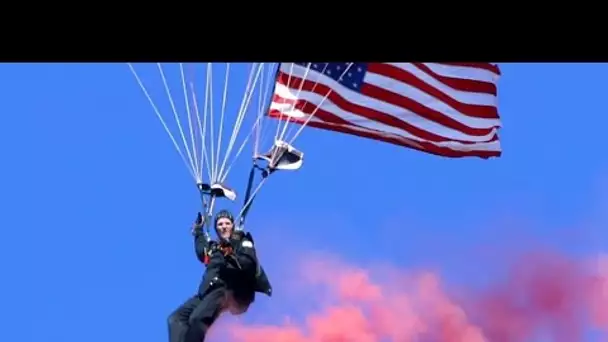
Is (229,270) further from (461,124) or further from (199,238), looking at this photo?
(461,124)

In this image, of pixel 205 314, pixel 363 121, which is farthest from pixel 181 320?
pixel 363 121

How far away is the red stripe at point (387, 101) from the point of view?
16.9 meters

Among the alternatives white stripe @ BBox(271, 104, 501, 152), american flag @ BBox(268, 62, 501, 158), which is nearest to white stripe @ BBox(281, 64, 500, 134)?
american flag @ BBox(268, 62, 501, 158)

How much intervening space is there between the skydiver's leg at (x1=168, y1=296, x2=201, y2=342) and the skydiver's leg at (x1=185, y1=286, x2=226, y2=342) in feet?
0.17

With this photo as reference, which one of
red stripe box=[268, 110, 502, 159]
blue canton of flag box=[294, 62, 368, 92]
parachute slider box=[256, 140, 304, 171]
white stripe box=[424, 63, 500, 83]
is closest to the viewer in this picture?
parachute slider box=[256, 140, 304, 171]

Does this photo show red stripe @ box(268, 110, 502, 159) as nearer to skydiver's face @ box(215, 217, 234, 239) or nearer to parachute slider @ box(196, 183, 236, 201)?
parachute slider @ box(196, 183, 236, 201)

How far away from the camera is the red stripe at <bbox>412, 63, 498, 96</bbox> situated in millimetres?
17109

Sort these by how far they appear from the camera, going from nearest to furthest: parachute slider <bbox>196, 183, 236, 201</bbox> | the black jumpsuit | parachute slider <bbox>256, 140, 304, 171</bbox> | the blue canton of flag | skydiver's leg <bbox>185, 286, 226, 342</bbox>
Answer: skydiver's leg <bbox>185, 286, 226, 342</bbox>, the black jumpsuit, parachute slider <bbox>196, 183, 236, 201</bbox>, parachute slider <bbox>256, 140, 304, 171</bbox>, the blue canton of flag

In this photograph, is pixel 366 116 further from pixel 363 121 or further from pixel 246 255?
pixel 246 255

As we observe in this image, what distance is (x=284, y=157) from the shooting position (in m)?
13.9

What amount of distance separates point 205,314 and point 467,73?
6067 mm
